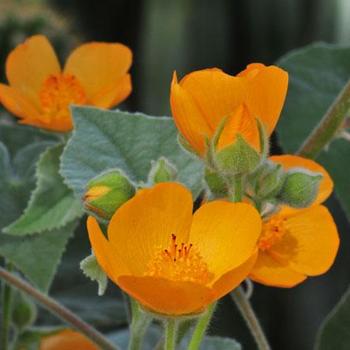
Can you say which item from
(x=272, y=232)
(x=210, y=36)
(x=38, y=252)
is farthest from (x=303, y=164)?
(x=210, y=36)

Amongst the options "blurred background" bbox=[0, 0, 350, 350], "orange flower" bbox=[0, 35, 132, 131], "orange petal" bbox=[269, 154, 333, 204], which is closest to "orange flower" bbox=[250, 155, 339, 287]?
"orange petal" bbox=[269, 154, 333, 204]

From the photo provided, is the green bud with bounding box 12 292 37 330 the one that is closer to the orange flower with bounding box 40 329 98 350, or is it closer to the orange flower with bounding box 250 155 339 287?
the orange flower with bounding box 40 329 98 350

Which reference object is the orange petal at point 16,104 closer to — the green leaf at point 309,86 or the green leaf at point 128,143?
the green leaf at point 128,143

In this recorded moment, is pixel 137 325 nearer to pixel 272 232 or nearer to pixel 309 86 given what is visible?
pixel 272 232

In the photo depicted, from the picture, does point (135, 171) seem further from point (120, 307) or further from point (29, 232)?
point (120, 307)

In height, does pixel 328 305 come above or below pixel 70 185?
below

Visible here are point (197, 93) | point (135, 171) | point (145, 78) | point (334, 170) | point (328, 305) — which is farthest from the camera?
point (145, 78)

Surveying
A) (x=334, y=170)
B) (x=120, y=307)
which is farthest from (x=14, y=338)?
(x=334, y=170)

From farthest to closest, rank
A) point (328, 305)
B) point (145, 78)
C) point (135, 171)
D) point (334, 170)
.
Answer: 1. point (145, 78)
2. point (328, 305)
3. point (334, 170)
4. point (135, 171)
